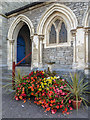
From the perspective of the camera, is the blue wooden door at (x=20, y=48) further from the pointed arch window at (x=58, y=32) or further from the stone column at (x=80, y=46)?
the stone column at (x=80, y=46)

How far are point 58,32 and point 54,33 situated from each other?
0.24 metres

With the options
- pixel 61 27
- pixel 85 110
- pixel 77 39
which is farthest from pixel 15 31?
pixel 85 110

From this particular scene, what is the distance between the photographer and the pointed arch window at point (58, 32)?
4.22 metres

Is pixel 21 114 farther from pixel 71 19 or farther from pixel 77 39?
pixel 71 19

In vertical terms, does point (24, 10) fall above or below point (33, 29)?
above

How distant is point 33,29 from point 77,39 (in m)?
2.44

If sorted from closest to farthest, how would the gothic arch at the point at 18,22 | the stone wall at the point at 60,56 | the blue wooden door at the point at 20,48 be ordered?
the stone wall at the point at 60,56 < the gothic arch at the point at 18,22 < the blue wooden door at the point at 20,48

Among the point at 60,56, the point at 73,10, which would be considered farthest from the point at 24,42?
the point at 73,10

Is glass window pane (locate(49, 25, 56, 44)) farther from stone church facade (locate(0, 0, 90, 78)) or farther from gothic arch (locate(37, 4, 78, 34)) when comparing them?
gothic arch (locate(37, 4, 78, 34))

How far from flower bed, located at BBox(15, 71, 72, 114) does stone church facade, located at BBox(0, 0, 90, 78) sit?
1597 mm

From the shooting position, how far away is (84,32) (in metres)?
3.57

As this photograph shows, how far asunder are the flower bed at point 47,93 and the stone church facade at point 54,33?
160 cm

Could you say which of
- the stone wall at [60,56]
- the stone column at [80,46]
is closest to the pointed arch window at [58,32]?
the stone wall at [60,56]

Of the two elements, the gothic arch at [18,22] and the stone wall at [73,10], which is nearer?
the stone wall at [73,10]
